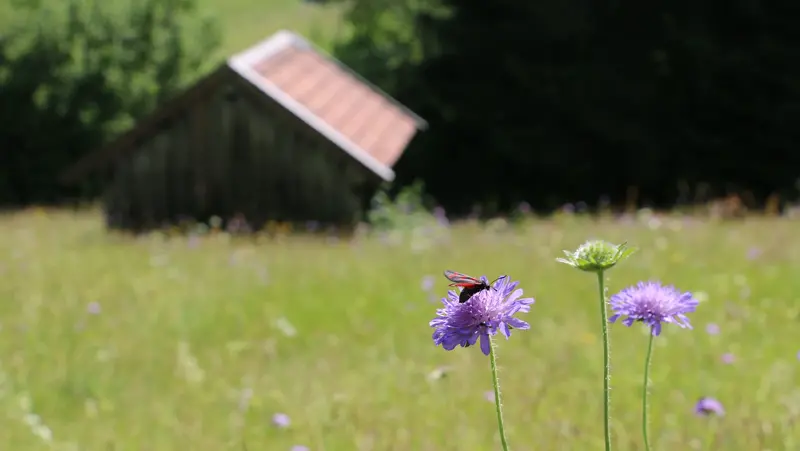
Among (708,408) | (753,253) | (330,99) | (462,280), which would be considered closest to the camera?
(462,280)

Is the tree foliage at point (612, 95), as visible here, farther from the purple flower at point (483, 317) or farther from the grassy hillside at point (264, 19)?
the grassy hillside at point (264, 19)

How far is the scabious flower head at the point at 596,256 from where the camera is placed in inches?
76.3

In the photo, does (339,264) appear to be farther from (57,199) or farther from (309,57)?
(57,199)

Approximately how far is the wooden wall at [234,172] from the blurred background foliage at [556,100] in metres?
6.10

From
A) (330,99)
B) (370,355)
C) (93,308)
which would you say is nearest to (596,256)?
(370,355)

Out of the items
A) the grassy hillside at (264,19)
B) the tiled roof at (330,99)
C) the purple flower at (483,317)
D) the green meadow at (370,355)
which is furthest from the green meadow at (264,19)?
the purple flower at (483,317)

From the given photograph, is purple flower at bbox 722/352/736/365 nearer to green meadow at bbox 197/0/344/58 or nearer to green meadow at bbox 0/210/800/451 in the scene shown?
green meadow at bbox 0/210/800/451

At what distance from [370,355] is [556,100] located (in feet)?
49.0

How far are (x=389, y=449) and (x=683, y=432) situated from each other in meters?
1.35

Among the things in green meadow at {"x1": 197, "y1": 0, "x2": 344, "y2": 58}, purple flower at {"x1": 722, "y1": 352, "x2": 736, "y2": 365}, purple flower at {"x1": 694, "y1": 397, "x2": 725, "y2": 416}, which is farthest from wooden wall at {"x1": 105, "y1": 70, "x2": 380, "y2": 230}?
green meadow at {"x1": 197, "y1": 0, "x2": 344, "y2": 58}

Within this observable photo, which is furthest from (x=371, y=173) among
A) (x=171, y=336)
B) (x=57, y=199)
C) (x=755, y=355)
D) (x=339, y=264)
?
(x=57, y=199)

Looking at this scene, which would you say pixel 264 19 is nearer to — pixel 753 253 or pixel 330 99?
pixel 330 99

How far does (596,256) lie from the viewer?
1.97 m

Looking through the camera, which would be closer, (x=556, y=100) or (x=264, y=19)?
(x=556, y=100)
